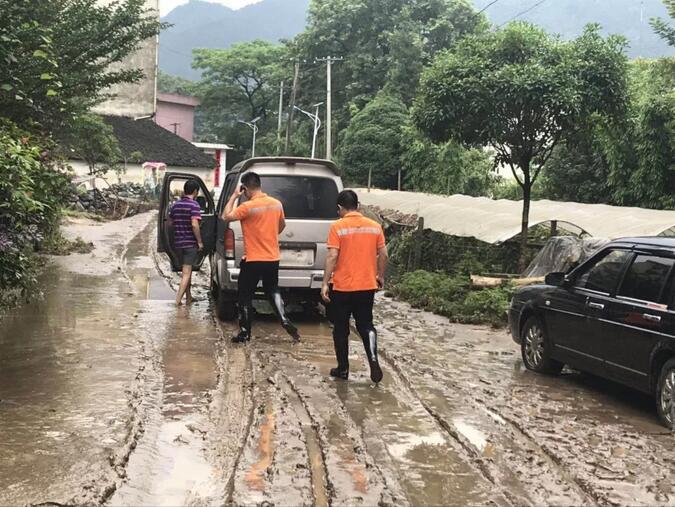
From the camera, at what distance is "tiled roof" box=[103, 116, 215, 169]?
4631cm

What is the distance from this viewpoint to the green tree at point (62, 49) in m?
8.52

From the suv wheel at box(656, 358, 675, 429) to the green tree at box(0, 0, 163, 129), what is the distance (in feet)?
22.8

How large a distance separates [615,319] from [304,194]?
4.72 m

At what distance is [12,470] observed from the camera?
15.4 feet

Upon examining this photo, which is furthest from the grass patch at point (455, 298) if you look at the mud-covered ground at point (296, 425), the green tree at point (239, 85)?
the green tree at point (239, 85)

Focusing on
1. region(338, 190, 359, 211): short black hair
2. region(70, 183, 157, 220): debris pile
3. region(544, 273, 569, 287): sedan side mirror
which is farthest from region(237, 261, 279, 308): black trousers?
region(70, 183, 157, 220): debris pile

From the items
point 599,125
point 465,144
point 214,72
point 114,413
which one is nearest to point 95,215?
point 465,144

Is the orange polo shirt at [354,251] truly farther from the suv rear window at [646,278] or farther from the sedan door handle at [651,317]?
the sedan door handle at [651,317]

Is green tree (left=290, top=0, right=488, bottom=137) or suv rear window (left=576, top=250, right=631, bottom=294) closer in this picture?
suv rear window (left=576, top=250, right=631, bottom=294)

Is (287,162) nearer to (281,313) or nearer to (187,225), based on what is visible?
(187,225)

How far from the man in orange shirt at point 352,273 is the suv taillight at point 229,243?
278cm

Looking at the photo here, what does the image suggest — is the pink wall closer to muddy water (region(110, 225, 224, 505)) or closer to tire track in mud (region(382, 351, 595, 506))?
muddy water (region(110, 225, 224, 505))

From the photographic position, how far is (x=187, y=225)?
11094 mm

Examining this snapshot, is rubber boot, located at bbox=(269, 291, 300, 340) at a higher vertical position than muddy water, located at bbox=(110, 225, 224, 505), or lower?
higher
